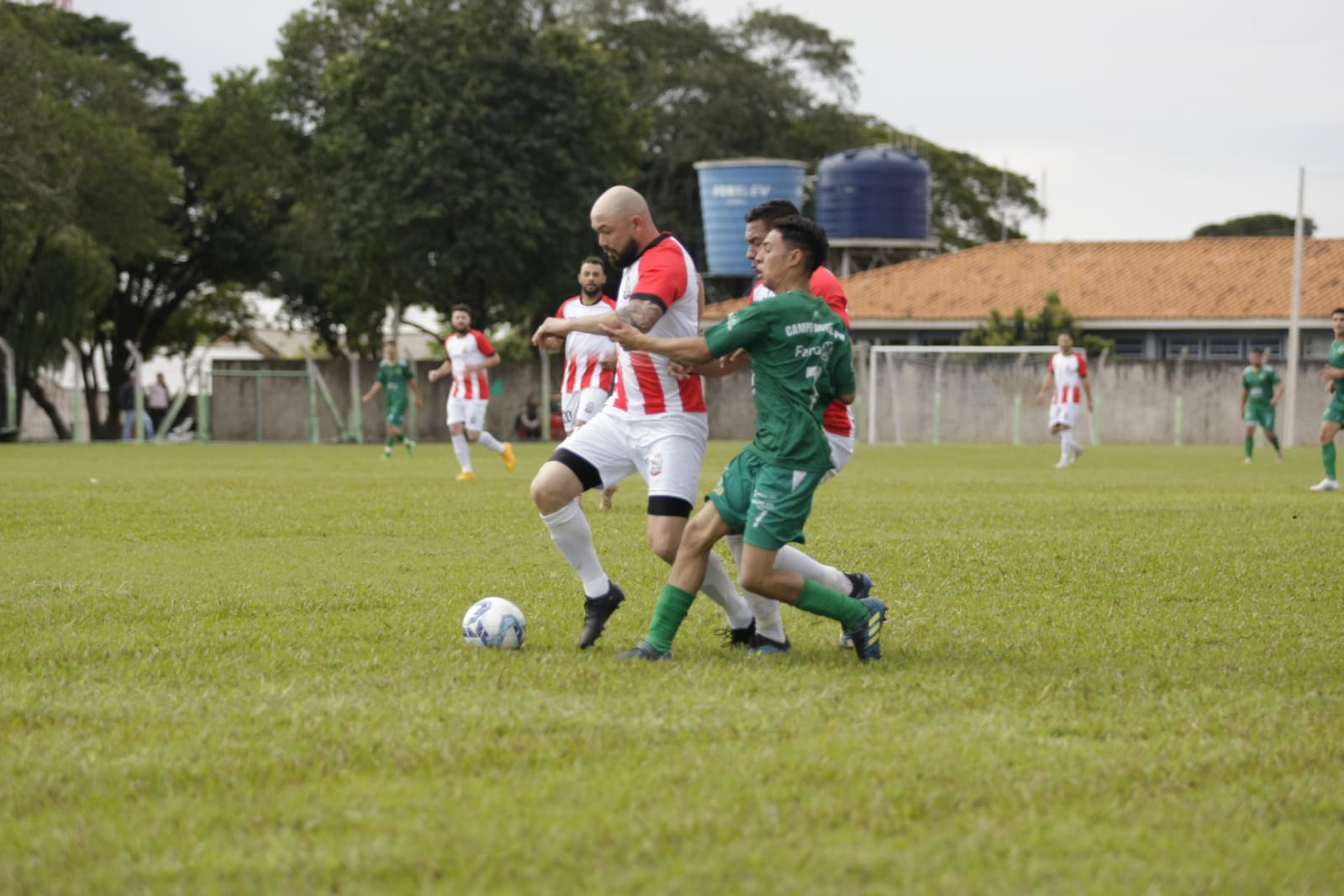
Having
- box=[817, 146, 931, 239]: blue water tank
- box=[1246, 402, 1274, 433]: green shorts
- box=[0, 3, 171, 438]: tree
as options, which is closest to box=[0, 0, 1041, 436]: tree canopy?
box=[0, 3, 171, 438]: tree

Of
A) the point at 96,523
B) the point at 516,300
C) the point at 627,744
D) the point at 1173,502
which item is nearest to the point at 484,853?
the point at 627,744

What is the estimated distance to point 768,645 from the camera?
22.2 feet

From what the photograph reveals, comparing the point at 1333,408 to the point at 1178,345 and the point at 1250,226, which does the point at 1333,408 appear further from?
the point at 1250,226

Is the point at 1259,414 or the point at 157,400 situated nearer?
the point at 1259,414

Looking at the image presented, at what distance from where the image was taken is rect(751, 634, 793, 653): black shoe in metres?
6.71

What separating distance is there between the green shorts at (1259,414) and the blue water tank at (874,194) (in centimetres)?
2969

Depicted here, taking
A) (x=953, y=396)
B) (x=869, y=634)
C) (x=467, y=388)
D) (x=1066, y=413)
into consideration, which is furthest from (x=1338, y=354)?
(x=953, y=396)

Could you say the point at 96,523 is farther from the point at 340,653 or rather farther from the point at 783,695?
the point at 783,695

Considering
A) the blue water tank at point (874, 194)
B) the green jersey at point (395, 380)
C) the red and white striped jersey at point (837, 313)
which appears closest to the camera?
the red and white striped jersey at point (837, 313)

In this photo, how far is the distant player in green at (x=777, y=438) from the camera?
6184mm

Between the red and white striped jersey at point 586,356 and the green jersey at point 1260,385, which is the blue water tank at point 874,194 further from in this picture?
the red and white striped jersey at point 586,356

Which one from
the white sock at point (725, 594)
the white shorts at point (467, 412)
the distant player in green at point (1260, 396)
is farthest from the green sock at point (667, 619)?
the distant player in green at point (1260, 396)

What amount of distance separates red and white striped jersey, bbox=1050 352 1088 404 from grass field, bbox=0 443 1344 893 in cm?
1662

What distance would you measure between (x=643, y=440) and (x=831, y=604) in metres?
1.09
